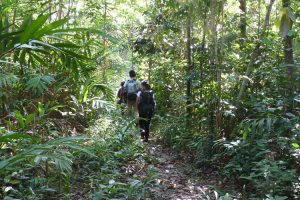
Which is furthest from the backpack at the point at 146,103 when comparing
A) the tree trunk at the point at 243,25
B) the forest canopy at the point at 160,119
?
the tree trunk at the point at 243,25

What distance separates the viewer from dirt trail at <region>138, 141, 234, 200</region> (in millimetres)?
5163

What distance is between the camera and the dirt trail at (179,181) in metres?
5.16

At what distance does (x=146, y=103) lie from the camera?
850 centimetres

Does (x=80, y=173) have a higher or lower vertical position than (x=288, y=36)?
lower

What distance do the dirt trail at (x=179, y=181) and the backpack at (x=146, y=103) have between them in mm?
1140

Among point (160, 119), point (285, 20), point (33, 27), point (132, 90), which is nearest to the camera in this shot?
point (33, 27)

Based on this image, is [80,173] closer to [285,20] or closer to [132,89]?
[285,20]

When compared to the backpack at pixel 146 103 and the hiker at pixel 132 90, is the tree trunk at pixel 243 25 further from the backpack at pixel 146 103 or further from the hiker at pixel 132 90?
the hiker at pixel 132 90

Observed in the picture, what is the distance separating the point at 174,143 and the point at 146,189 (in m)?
3.20

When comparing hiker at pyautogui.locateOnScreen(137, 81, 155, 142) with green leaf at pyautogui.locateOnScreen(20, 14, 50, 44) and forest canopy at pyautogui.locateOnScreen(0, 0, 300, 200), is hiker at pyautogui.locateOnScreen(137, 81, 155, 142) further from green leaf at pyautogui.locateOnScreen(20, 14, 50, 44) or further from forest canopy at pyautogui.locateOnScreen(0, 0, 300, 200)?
green leaf at pyautogui.locateOnScreen(20, 14, 50, 44)

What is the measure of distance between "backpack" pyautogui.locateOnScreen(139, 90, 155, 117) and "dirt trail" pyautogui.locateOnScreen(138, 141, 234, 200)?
1140 mm

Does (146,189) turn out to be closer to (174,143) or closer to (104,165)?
(104,165)

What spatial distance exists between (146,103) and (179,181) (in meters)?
2.90

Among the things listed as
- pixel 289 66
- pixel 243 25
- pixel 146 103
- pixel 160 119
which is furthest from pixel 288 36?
pixel 160 119
